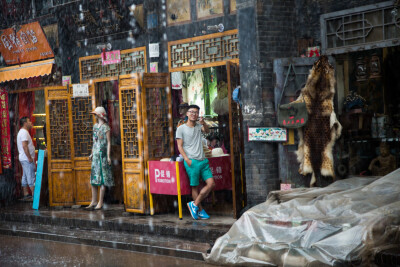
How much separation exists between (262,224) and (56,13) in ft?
30.3

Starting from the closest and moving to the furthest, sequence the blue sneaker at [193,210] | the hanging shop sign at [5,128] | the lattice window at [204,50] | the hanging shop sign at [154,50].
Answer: the blue sneaker at [193,210] < the lattice window at [204,50] < the hanging shop sign at [154,50] < the hanging shop sign at [5,128]

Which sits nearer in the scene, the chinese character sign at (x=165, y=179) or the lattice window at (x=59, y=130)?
the chinese character sign at (x=165, y=179)

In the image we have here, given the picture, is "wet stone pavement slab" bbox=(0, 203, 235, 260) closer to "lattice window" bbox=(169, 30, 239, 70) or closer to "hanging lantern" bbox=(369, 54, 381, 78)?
"lattice window" bbox=(169, 30, 239, 70)

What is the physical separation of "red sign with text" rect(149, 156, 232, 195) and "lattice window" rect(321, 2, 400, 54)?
304 centimetres

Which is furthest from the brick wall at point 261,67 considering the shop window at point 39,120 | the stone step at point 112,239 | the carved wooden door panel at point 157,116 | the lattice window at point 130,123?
the shop window at point 39,120

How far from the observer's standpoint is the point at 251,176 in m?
10.7

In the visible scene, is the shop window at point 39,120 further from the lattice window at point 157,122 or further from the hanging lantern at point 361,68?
the hanging lantern at point 361,68

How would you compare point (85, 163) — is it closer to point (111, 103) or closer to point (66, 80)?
point (111, 103)

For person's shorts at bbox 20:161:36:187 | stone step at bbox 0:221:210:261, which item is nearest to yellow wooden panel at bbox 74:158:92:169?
stone step at bbox 0:221:210:261

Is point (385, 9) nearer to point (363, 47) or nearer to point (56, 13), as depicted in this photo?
point (363, 47)

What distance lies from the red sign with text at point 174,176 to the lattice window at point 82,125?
271 cm

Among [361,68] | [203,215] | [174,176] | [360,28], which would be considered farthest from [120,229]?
[360,28]

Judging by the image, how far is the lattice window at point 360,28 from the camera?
9359 millimetres

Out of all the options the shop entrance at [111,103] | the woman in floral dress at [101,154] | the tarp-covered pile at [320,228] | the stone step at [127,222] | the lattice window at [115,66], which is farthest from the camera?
the shop entrance at [111,103]
